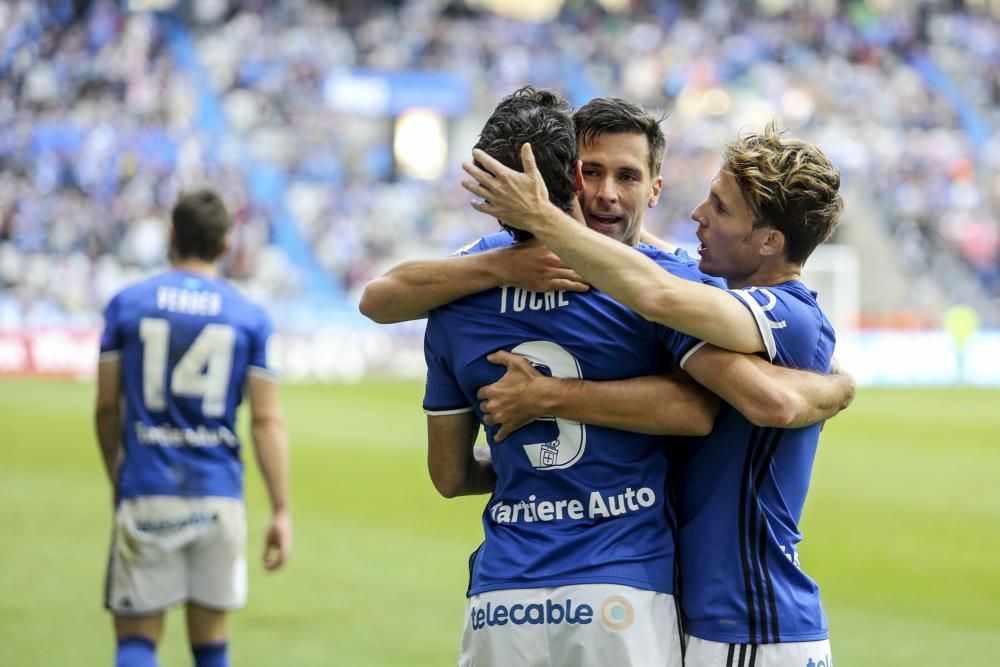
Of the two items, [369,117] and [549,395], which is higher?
[369,117]

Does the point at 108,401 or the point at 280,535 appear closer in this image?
the point at 108,401

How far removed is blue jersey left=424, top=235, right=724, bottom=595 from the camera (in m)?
2.97

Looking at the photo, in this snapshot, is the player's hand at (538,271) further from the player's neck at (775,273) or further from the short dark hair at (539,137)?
the player's neck at (775,273)

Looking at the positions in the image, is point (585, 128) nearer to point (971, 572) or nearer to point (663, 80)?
point (971, 572)

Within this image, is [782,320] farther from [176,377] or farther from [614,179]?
[176,377]

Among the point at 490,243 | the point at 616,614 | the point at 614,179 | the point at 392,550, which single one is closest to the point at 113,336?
the point at 490,243

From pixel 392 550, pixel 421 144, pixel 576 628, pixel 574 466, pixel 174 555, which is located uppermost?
Answer: pixel 421 144

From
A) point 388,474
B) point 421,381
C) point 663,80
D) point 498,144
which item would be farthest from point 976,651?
point 663,80

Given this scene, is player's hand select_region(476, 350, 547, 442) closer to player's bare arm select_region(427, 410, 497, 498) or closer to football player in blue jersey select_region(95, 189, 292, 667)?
player's bare arm select_region(427, 410, 497, 498)

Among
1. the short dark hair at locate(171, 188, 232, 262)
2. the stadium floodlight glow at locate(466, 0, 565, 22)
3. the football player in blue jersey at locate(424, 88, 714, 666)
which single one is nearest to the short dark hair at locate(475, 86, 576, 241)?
the football player in blue jersey at locate(424, 88, 714, 666)

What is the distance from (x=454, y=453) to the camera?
328 cm

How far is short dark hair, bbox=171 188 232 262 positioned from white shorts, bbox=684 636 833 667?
111 inches

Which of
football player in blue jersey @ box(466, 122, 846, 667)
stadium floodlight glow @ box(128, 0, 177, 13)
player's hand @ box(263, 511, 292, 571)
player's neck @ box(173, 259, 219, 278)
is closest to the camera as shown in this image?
football player in blue jersey @ box(466, 122, 846, 667)

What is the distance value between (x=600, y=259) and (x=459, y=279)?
408 millimetres
